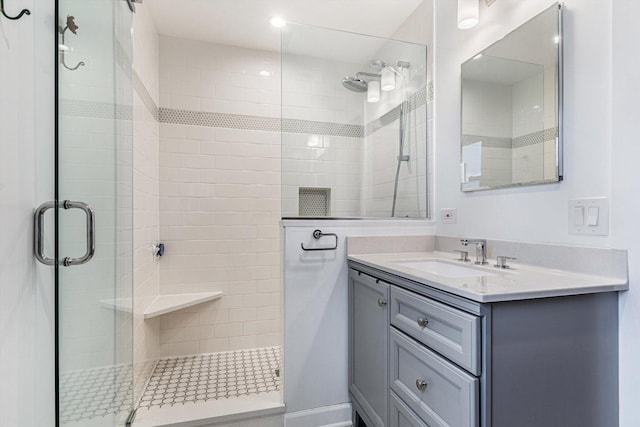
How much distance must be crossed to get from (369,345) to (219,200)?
68.0 inches

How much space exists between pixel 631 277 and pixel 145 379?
8.44ft

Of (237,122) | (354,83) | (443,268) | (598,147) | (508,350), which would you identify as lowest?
(508,350)

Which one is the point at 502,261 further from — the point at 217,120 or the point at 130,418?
the point at 217,120

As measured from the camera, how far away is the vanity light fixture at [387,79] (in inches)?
88.0

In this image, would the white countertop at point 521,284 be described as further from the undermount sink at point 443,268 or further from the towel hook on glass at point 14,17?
the towel hook on glass at point 14,17

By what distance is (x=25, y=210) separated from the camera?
2.83ft

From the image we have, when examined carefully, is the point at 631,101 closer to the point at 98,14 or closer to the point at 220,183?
the point at 98,14

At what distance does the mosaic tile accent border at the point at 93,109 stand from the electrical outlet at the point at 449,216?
177 cm

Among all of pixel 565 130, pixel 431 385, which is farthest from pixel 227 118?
pixel 431 385

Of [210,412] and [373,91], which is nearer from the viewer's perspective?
[210,412]

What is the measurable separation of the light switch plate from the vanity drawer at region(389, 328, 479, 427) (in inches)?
27.5

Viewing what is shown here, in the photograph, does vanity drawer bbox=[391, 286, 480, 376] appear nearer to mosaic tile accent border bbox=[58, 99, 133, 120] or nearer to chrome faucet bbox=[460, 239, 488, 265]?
chrome faucet bbox=[460, 239, 488, 265]

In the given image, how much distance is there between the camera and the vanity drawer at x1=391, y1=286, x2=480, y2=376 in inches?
36.4

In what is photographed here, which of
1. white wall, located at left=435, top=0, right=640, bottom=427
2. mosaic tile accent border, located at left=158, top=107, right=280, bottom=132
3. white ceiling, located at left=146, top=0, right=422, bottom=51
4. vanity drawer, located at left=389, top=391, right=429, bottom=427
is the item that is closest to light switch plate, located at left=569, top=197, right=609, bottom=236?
white wall, located at left=435, top=0, right=640, bottom=427
